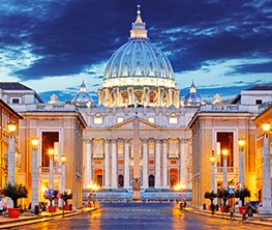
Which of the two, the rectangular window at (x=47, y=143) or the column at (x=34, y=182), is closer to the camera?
the column at (x=34, y=182)

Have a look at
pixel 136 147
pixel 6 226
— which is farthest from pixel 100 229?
pixel 136 147

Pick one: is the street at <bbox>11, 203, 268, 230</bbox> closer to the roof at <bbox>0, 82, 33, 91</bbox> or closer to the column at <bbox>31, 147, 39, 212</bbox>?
the column at <bbox>31, 147, 39, 212</bbox>

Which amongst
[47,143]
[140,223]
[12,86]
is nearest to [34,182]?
[140,223]

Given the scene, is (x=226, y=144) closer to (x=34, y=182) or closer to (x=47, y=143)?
(x=47, y=143)

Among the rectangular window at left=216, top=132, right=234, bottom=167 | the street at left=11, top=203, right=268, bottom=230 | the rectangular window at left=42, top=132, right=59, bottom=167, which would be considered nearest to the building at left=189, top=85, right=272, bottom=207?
the rectangular window at left=216, top=132, right=234, bottom=167

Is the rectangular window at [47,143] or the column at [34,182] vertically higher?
the rectangular window at [47,143]

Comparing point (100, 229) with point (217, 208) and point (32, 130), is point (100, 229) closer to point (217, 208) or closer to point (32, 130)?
point (217, 208)

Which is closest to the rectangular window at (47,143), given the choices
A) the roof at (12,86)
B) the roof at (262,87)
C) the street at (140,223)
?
the roof at (12,86)

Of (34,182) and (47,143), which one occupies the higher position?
(47,143)

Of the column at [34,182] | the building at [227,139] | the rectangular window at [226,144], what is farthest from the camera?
the rectangular window at [226,144]

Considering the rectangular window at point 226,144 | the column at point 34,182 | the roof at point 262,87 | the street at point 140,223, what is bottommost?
the street at point 140,223

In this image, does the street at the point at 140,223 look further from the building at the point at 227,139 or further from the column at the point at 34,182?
the building at the point at 227,139

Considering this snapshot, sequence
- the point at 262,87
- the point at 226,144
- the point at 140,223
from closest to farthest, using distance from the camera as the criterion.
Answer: the point at 140,223 → the point at 226,144 → the point at 262,87

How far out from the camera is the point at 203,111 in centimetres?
11631
